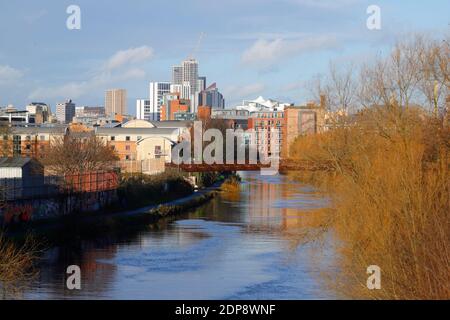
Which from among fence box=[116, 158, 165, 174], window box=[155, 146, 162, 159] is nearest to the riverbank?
fence box=[116, 158, 165, 174]

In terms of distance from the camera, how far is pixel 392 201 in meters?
14.9

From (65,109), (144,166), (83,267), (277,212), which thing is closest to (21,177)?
(83,267)

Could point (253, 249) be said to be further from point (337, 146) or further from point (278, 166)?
point (278, 166)

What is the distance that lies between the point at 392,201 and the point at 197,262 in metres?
7.80

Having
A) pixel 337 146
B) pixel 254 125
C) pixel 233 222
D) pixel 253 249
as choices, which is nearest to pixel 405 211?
pixel 337 146

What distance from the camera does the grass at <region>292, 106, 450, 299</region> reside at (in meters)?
11.8

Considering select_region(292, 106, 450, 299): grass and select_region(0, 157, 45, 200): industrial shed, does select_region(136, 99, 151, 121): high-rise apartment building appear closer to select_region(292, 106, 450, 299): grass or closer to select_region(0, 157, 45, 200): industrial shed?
select_region(0, 157, 45, 200): industrial shed

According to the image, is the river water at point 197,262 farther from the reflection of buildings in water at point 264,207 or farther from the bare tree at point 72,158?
the bare tree at point 72,158

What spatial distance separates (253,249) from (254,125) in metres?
91.0

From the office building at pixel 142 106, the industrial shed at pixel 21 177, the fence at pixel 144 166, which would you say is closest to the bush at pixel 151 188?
the fence at pixel 144 166

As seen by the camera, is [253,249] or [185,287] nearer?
[185,287]

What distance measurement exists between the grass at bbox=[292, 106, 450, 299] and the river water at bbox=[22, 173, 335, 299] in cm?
131

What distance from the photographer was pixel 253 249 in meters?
23.9

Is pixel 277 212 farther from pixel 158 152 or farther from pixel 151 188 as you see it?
pixel 158 152
